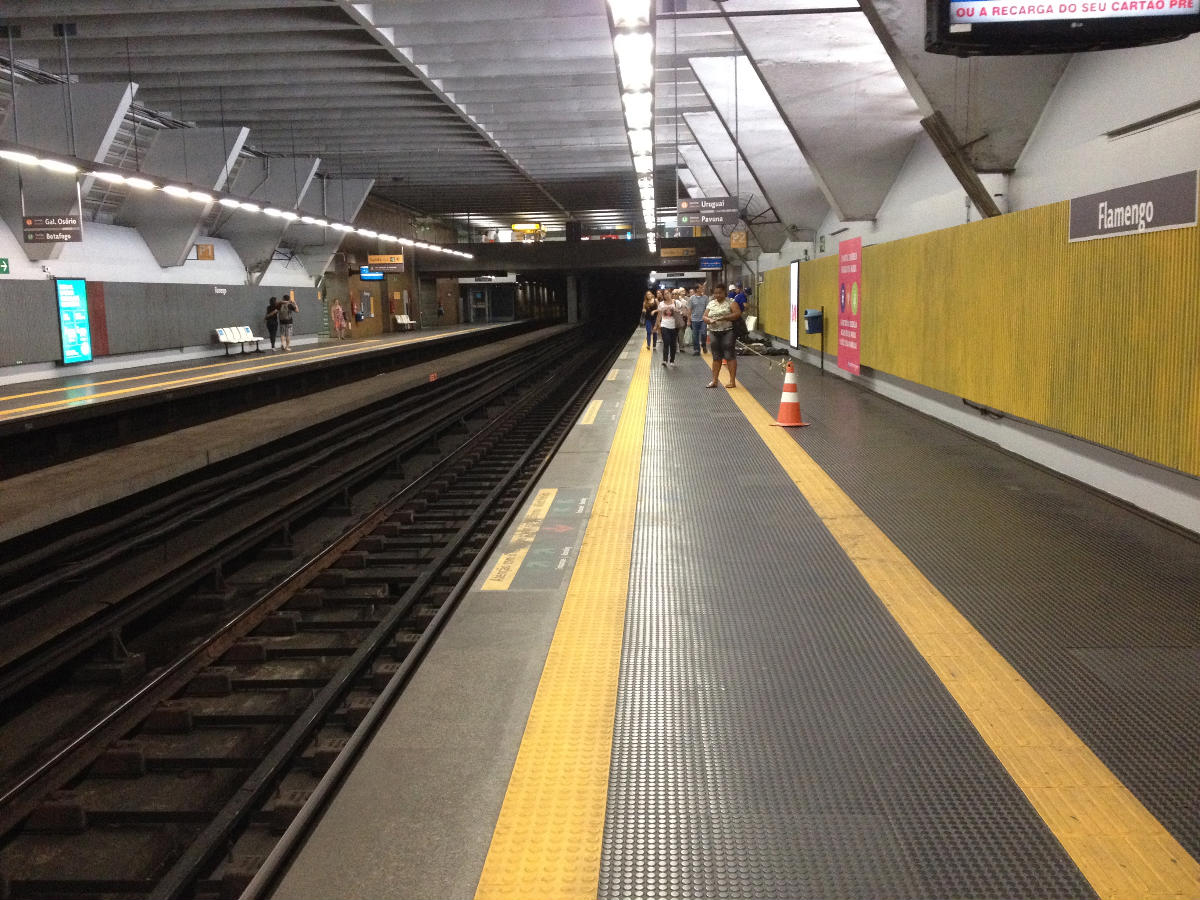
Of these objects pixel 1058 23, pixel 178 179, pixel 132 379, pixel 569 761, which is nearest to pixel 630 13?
pixel 1058 23

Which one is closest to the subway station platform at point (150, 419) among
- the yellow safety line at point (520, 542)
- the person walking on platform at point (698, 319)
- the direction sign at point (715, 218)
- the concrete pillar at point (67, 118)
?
the yellow safety line at point (520, 542)

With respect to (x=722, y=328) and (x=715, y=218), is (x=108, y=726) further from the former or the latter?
(x=715, y=218)

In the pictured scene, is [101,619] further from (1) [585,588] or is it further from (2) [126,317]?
(2) [126,317]

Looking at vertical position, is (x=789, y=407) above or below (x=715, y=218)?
below

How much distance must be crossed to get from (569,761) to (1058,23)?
4.43 metres

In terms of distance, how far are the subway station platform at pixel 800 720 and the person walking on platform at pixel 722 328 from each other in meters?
7.70

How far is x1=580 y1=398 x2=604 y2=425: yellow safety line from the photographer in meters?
12.0

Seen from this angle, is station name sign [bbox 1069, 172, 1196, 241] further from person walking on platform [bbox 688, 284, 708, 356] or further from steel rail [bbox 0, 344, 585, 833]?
person walking on platform [bbox 688, 284, 708, 356]

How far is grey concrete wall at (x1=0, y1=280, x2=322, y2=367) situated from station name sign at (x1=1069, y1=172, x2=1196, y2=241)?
17.3m

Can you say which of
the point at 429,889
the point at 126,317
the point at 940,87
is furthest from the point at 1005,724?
the point at 126,317

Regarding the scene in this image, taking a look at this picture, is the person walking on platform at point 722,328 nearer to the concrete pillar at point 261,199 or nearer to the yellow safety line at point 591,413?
the yellow safety line at point 591,413

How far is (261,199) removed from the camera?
25578 millimetres

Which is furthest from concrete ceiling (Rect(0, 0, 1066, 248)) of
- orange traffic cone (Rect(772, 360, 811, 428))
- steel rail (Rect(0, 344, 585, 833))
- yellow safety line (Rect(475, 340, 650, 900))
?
steel rail (Rect(0, 344, 585, 833))

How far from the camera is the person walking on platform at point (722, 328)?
14031mm
